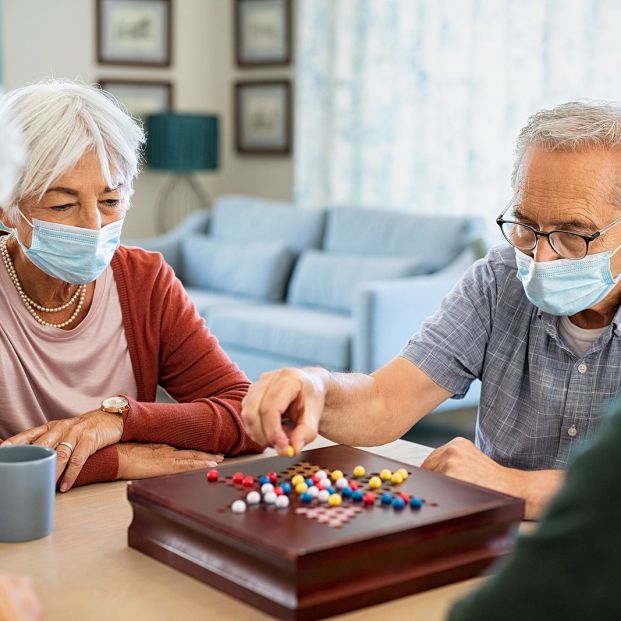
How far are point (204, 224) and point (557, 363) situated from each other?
4586 millimetres

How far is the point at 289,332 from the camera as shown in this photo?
4.59 m

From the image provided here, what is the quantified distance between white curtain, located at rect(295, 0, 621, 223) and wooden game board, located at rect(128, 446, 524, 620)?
3.67m

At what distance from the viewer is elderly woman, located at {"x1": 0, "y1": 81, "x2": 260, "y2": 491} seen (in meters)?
1.64

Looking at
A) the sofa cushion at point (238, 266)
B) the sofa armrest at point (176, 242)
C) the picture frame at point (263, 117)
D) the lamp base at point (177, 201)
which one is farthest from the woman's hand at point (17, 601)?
the lamp base at point (177, 201)

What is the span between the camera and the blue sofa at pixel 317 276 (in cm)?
431

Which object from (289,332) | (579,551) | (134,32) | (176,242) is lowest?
(289,332)

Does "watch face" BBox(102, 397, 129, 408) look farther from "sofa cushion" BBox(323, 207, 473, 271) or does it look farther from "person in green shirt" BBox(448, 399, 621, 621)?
"sofa cushion" BBox(323, 207, 473, 271)

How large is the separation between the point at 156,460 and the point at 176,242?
4.41 m

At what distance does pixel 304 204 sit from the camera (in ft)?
20.4

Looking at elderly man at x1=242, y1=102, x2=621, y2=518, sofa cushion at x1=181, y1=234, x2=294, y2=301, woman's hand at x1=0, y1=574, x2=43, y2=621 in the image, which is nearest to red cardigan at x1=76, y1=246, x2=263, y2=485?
elderly man at x1=242, y1=102, x2=621, y2=518

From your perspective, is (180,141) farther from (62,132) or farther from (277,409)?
(277,409)

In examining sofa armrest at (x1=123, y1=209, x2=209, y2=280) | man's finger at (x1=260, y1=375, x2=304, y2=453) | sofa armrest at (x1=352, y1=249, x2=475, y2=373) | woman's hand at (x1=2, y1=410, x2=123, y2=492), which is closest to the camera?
man's finger at (x1=260, y1=375, x2=304, y2=453)

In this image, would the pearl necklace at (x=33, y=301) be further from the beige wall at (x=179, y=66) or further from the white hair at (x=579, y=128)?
the beige wall at (x=179, y=66)

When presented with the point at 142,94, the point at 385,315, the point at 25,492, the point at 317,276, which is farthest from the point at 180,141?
the point at 25,492
